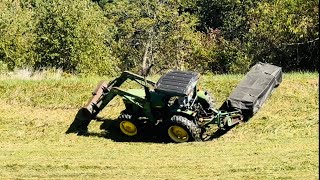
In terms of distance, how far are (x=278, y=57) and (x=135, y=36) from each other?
22.8 metres

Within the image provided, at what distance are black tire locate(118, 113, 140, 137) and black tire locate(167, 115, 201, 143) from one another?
831 mm

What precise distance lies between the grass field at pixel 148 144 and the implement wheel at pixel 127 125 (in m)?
0.29

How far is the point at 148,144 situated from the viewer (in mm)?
11773

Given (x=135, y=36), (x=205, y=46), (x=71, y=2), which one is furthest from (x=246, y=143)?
(x=135, y=36)

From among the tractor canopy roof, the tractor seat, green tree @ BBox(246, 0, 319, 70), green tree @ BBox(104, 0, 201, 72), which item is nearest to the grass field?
the tractor seat

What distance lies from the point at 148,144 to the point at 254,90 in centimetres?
275

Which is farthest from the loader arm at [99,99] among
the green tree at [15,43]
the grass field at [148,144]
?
the green tree at [15,43]

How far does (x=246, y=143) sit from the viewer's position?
37.3ft

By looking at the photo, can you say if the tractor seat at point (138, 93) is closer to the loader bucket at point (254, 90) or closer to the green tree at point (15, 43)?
the loader bucket at point (254, 90)

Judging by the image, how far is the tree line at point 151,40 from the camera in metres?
22.4

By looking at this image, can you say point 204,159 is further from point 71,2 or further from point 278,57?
point 71,2

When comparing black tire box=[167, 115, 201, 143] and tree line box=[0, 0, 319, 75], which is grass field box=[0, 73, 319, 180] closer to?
black tire box=[167, 115, 201, 143]

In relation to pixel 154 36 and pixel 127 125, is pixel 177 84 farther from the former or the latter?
pixel 154 36

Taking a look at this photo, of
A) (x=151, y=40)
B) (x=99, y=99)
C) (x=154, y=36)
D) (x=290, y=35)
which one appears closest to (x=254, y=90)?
(x=99, y=99)
